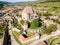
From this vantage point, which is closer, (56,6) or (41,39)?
(41,39)

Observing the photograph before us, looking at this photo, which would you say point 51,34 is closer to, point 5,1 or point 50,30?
point 50,30

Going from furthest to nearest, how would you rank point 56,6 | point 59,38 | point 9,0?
point 9,0, point 56,6, point 59,38

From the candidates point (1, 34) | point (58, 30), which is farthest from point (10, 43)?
point (58, 30)

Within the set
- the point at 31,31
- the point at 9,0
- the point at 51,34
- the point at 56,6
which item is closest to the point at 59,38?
the point at 51,34

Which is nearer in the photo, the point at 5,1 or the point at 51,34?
the point at 51,34

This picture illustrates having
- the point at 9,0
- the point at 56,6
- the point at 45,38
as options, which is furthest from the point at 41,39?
the point at 9,0

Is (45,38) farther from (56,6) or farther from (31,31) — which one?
(56,6)

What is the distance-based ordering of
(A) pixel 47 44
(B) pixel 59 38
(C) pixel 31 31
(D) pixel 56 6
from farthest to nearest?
1. (D) pixel 56 6
2. (C) pixel 31 31
3. (B) pixel 59 38
4. (A) pixel 47 44

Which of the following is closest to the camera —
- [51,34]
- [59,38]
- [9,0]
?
[59,38]
